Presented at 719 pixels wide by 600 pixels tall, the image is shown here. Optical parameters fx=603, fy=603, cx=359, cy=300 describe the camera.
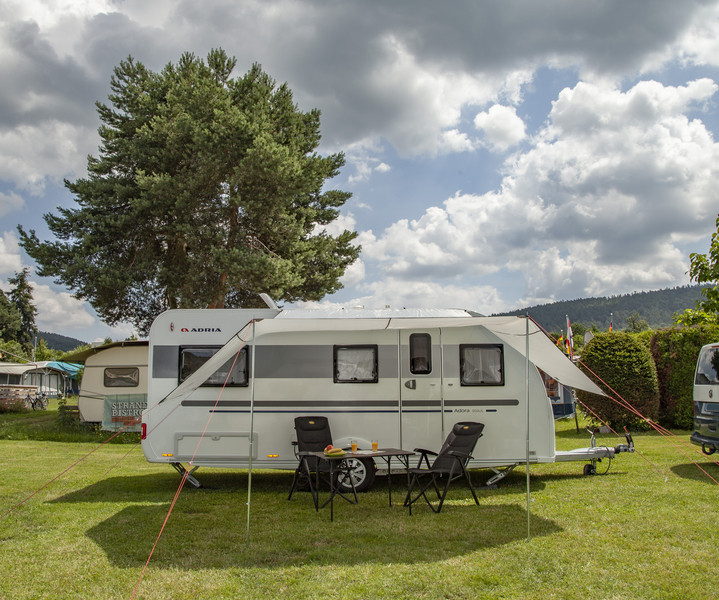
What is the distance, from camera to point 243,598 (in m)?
4.24

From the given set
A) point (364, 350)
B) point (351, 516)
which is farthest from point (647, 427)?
point (351, 516)

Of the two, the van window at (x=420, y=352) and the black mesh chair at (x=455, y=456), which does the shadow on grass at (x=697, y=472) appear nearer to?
the black mesh chair at (x=455, y=456)

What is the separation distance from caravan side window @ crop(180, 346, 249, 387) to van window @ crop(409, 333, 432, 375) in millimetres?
2177

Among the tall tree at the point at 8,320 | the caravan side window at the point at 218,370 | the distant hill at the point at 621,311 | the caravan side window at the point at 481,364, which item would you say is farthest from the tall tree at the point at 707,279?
the distant hill at the point at 621,311

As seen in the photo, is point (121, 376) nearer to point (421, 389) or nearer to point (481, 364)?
point (421, 389)

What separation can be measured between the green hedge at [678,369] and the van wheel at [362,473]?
9.15 meters

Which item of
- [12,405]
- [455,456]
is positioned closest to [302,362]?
[455,456]

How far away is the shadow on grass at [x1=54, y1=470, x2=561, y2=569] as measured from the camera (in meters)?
5.09

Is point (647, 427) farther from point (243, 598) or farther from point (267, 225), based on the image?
point (243, 598)

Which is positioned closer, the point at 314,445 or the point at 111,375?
the point at 314,445

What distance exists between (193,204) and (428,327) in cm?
1143

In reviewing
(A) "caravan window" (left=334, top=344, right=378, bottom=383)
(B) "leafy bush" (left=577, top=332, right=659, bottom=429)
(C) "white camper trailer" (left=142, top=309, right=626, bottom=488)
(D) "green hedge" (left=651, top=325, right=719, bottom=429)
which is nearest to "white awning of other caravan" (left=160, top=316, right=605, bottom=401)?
(C) "white camper trailer" (left=142, top=309, right=626, bottom=488)

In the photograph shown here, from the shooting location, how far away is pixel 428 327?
6.49 meters

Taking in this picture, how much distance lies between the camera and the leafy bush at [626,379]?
1333 centimetres
